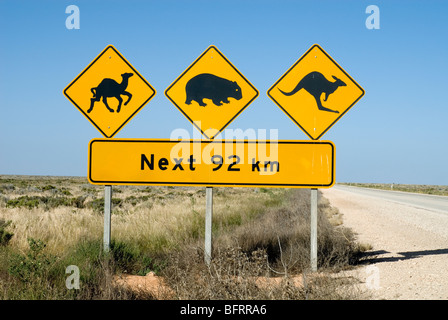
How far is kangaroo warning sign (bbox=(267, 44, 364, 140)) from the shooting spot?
6.94 metres

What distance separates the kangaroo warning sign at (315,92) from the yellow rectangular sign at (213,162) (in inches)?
14.0

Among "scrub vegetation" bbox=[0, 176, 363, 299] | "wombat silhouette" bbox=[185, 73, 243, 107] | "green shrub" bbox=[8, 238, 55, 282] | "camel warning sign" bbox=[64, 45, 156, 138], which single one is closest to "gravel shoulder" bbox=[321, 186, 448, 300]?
"scrub vegetation" bbox=[0, 176, 363, 299]

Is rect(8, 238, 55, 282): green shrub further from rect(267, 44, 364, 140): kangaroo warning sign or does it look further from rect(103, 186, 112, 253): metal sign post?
rect(267, 44, 364, 140): kangaroo warning sign

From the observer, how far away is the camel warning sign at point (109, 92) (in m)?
7.27

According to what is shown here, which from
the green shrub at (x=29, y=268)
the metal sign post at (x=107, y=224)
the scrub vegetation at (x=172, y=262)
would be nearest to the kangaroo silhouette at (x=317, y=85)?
the scrub vegetation at (x=172, y=262)

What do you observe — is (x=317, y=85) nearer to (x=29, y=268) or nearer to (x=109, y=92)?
(x=109, y=92)

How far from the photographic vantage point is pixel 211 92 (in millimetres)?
7066

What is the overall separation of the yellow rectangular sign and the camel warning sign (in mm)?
414

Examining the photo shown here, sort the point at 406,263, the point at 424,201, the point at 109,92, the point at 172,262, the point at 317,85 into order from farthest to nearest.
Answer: the point at 424,201 < the point at 406,263 < the point at 109,92 < the point at 317,85 < the point at 172,262

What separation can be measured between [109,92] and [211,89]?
5.60ft

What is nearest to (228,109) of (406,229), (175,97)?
(175,97)

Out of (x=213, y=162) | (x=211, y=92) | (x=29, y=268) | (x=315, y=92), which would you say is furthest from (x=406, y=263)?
(x=29, y=268)
